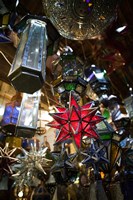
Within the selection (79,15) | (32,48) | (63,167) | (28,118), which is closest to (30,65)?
(32,48)

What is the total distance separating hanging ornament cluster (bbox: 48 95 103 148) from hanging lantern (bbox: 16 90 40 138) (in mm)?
306

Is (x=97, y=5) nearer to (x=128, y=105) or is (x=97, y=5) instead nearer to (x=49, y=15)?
(x=49, y=15)

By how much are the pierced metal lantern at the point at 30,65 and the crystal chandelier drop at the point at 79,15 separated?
Answer: 0.25 metres

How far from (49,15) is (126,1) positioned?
168 centimetres

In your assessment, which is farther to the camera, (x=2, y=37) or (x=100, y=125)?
(x=100, y=125)

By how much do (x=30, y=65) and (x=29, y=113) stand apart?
2.60 ft

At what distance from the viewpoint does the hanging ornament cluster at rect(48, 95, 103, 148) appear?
3.88 ft

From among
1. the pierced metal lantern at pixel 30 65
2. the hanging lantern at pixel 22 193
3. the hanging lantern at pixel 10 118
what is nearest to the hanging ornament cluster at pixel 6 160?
the hanging lantern at pixel 10 118

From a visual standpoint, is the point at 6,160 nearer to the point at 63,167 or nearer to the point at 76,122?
the point at 63,167

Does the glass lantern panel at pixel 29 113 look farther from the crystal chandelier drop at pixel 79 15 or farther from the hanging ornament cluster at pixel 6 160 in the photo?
the hanging ornament cluster at pixel 6 160

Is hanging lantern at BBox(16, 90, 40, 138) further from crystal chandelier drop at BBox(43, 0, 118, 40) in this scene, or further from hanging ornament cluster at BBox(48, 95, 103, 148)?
crystal chandelier drop at BBox(43, 0, 118, 40)

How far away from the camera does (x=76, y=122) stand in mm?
1205

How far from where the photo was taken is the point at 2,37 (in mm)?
1199

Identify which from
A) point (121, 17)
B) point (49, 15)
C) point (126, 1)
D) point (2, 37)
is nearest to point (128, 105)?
point (121, 17)
